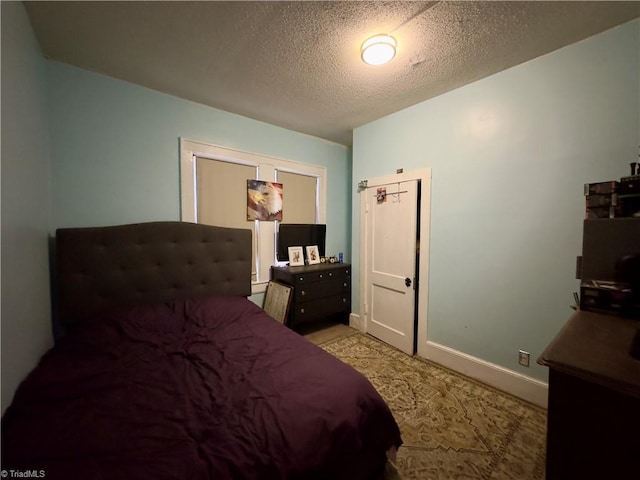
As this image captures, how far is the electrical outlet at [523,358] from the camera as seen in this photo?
1.89m

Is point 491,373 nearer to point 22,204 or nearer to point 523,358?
point 523,358

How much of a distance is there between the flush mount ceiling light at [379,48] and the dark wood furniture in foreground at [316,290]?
82.6 inches

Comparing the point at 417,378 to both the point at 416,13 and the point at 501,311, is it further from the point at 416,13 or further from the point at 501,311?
the point at 416,13

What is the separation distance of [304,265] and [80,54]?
2713 mm

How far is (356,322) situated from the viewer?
3.24 m

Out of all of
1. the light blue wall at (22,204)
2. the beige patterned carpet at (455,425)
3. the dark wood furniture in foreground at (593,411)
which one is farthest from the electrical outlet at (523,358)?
the light blue wall at (22,204)

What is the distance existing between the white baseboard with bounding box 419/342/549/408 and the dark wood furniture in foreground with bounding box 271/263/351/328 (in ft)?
3.68

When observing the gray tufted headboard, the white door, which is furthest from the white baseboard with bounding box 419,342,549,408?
the gray tufted headboard

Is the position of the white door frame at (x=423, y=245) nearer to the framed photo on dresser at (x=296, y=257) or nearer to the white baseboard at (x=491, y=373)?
the white baseboard at (x=491, y=373)

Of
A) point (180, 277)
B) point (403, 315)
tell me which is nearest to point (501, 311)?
point (403, 315)

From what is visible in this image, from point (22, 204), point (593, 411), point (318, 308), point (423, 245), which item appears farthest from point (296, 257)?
point (593, 411)

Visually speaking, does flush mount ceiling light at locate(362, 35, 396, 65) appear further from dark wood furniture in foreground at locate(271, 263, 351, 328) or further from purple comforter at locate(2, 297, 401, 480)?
dark wood furniture in foreground at locate(271, 263, 351, 328)

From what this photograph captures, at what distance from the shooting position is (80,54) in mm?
1790

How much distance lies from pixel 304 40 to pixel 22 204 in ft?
6.19
